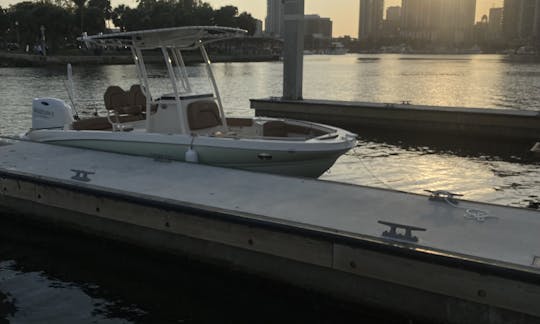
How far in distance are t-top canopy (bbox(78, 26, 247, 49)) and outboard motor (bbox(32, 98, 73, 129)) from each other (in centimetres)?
224

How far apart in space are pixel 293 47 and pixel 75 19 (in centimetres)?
10186

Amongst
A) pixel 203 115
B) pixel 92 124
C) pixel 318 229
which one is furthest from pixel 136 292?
pixel 92 124

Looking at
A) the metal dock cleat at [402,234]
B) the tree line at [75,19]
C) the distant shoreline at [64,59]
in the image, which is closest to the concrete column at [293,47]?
the metal dock cleat at [402,234]

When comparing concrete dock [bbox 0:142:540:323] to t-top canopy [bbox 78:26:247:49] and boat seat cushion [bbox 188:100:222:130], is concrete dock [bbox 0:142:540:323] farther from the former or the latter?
t-top canopy [bbox 78:26:247:49]

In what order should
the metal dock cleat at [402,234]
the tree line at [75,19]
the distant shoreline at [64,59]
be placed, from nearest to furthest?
1. the metal dock cleat at [402,234]
2. the distant shoreline at [64,59]
3. the tree line at [75,19]

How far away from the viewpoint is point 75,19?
112250 millimetres

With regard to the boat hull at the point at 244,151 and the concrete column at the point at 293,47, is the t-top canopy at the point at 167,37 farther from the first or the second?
the concrete column at the point at 293,47

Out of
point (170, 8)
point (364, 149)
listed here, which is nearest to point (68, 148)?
point (364, 149)

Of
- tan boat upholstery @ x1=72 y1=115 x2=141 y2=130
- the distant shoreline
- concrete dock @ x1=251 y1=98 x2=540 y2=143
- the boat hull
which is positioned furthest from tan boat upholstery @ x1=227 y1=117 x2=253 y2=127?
the distant shoreline

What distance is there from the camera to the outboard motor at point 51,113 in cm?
1286

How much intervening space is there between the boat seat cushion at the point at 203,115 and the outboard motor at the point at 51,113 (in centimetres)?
382

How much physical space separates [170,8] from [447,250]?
143584mm

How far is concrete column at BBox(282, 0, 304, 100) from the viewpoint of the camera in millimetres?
23344

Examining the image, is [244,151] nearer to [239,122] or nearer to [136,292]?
[239,122]
